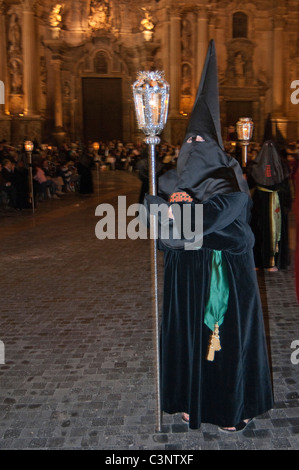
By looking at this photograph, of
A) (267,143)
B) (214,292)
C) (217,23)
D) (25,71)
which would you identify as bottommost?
(214,292)

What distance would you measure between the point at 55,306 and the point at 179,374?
11.5ft

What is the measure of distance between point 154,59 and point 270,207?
23.6m

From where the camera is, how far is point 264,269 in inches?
333

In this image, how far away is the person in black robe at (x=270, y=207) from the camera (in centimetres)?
784

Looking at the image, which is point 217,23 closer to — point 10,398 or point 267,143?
point 267,143

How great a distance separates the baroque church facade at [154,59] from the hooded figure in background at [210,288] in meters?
24.2

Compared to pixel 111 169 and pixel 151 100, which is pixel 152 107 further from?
pixel 111 169

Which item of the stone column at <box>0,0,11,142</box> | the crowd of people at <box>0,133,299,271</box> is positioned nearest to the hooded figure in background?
the crowd of people at <box>0,133,299,271</box>

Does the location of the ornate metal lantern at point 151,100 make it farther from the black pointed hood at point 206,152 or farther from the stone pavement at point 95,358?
the stone pavement at point 95,358

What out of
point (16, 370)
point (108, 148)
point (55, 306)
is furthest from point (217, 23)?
point (16, 370)

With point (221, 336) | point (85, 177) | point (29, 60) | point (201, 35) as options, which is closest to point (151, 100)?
point (221, 336)

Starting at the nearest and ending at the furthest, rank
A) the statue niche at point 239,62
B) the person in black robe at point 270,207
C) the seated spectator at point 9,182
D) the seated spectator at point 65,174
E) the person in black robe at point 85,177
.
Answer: the person in black robe at point 270,207 < the seated spectator at point 9,182 < the person in black robe at point 85,177 < the seated spectator at point 65,174 < the statue niche at point 239,62

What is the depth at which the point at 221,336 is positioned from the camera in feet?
11.1

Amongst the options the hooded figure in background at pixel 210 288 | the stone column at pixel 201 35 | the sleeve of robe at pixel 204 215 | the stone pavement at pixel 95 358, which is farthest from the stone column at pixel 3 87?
the sleeve of robe at pixel 204 215
